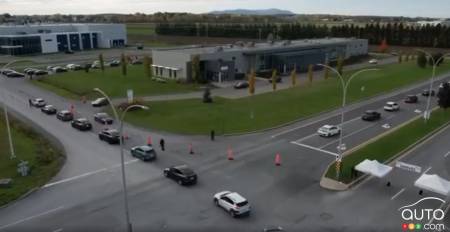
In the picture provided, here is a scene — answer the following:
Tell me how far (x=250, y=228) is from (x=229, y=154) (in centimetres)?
1172

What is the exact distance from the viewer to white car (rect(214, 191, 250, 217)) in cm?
2366

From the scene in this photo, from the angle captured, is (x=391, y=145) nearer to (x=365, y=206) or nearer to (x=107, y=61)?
(x=365, y=206)

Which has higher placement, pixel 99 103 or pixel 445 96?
pixel 445 96

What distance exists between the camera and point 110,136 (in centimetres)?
3744

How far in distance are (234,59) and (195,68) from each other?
1047 cm

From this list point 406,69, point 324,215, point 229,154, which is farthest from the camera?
point 406,69

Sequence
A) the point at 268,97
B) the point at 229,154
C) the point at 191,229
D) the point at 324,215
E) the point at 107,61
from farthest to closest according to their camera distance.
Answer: the point at 107,61 → the point at 268,97 → the point at 229,154 → the point at 324,215 → the point at 191,229

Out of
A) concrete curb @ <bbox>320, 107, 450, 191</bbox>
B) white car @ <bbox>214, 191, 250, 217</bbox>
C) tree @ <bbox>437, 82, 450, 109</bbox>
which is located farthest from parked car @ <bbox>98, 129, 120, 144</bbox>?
tree @ <bbox>437, 82, 450, 109</bbox>

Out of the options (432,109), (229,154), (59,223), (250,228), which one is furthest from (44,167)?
(432,109)

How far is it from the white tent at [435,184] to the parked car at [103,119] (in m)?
32.2

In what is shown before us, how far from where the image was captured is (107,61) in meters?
102

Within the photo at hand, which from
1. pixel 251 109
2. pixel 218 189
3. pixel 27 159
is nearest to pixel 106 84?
pixel 251 109

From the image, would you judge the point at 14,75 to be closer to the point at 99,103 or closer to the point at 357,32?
the point at 99,103

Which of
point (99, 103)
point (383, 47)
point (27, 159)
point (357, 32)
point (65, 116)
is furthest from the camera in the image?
point (357, 32)
